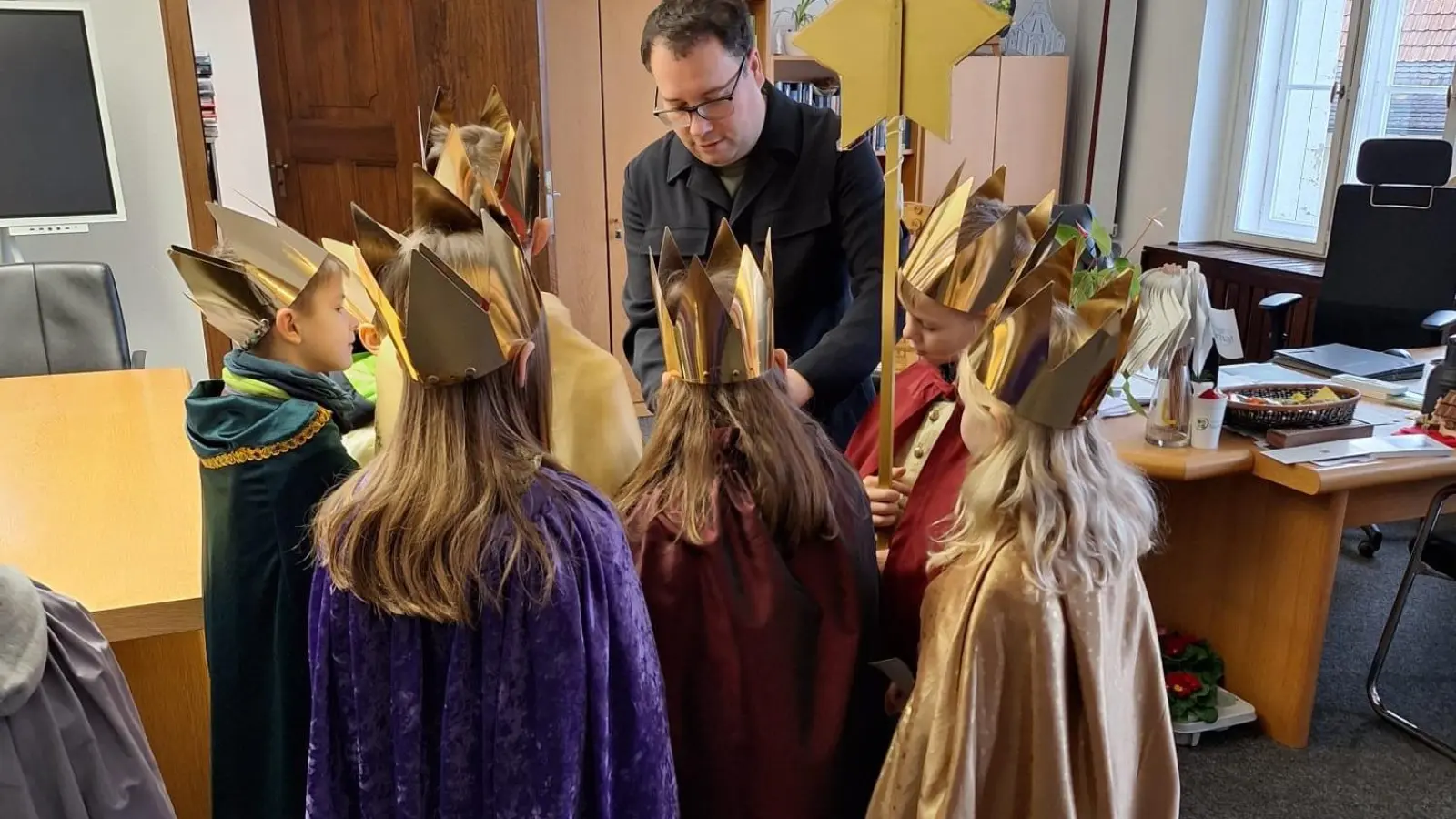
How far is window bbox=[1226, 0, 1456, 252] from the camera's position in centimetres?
373

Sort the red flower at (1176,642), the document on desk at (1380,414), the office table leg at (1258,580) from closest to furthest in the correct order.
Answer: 1. the office table leg at (1258,580)
2. the document on desk at (1380,414)
3. the red flower at (1176,642)

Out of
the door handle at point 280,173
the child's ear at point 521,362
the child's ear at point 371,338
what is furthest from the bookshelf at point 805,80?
the child's ear at point 521,362

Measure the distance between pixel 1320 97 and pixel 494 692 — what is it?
438cm

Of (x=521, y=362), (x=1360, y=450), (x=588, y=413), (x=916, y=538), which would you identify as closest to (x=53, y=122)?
(x=588, y=413)

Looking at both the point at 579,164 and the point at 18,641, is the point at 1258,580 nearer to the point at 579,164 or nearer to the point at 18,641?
the point at 18,641

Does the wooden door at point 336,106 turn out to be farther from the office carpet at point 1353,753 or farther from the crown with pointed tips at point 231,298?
the office carpet at point 1353,753

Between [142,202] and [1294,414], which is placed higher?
[142,202]

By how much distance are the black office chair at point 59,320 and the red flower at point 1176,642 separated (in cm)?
274

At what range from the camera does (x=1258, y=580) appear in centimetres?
229

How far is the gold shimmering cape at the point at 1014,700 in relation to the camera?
1126 millimetres

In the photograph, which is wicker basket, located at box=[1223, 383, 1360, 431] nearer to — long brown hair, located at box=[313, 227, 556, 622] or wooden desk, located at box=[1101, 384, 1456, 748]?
wooden desk, located at box=[1101, 384, 1456, 748]

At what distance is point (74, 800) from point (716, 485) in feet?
2.17

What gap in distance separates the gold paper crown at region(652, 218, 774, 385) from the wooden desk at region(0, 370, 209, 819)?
0.74 metres

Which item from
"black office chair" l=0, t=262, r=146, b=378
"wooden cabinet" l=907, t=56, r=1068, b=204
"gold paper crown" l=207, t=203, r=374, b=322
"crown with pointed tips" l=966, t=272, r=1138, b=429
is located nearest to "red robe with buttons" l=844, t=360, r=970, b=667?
"crown with pointed tips" l=966, t=272, r=1138, b=429
